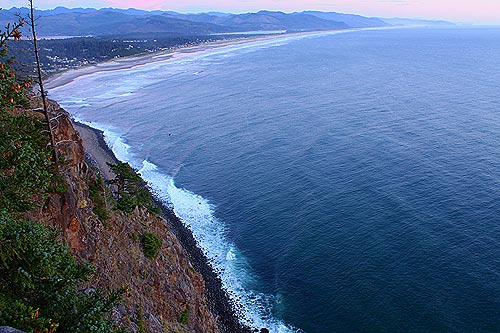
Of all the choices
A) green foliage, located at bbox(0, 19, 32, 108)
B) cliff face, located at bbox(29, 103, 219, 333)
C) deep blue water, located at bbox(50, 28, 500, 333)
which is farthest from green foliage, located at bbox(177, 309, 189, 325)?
green foliage, located at bbox(0, 19, 32, 108)

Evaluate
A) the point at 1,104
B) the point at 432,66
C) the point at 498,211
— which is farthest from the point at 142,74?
the point at 1,104

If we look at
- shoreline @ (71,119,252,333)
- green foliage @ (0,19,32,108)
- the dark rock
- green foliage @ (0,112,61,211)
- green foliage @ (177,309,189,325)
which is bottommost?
shoreline @ (71,119,252,333)

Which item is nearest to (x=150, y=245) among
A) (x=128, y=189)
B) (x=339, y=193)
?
(x=128, y=189)

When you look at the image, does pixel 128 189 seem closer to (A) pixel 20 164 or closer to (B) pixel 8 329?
(A) pixel 20 164

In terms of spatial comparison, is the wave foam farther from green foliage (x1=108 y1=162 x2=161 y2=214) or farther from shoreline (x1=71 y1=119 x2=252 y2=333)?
green foliage (x1=108 y1=162 x2=161 y2=214)

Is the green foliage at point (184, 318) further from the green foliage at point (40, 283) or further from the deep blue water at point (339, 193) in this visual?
the green foliage at point (40, 283)

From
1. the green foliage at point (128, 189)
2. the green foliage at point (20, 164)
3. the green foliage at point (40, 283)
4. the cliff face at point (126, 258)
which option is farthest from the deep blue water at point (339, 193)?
the green foliage at point (20, 164)

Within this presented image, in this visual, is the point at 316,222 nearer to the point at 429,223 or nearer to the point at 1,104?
the point at 429,223
